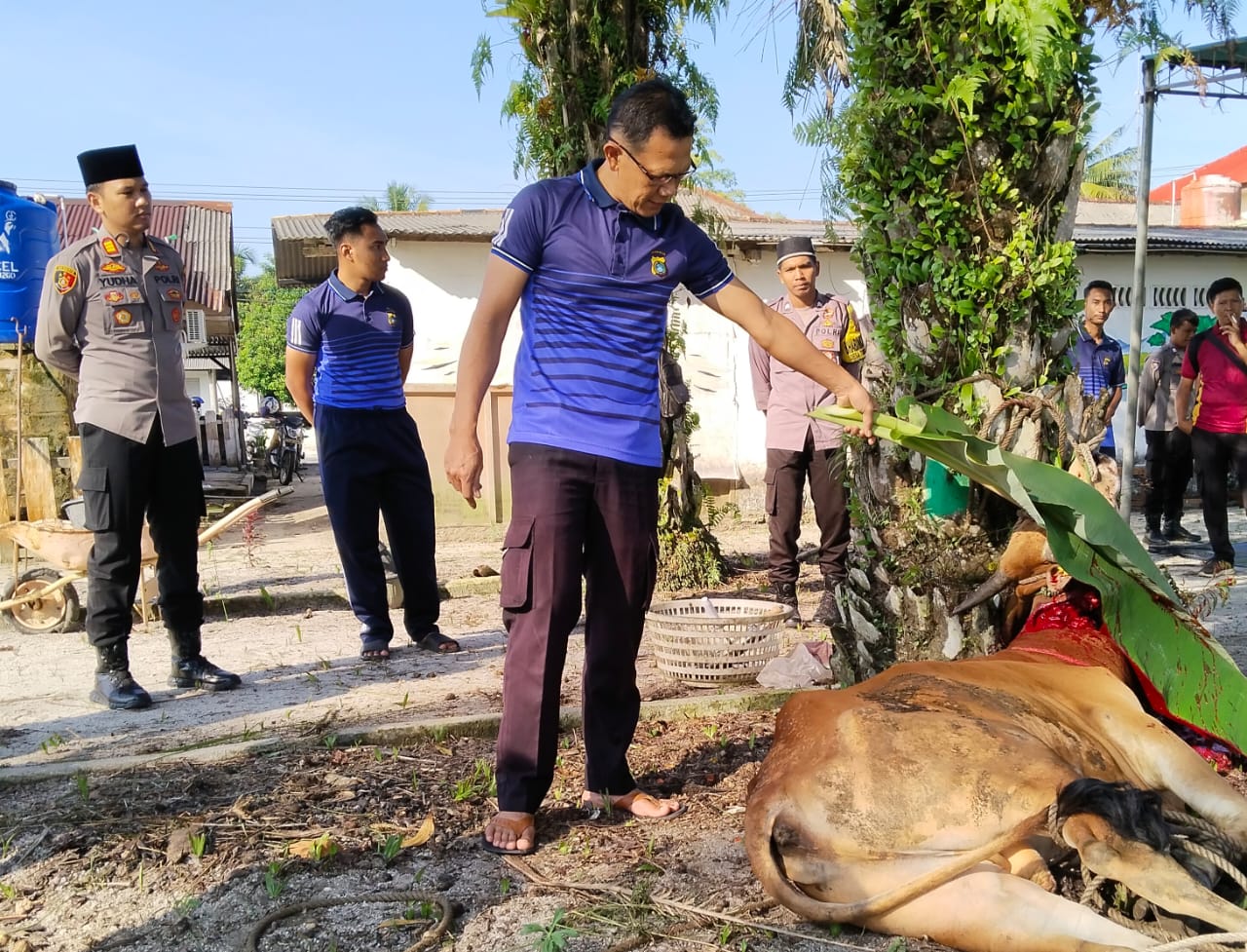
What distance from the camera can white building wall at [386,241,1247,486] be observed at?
1240 centimetres

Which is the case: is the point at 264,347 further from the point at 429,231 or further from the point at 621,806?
the point at 621,806

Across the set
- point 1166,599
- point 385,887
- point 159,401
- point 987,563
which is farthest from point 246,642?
point 1166,599

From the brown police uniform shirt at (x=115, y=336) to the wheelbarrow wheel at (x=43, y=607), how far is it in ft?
7.12

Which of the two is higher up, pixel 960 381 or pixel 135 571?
pixel 960 381

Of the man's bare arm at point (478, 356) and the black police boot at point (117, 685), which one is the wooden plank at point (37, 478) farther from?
the man's bare arm at point (478, 356)

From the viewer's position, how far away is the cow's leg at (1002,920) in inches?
88.0

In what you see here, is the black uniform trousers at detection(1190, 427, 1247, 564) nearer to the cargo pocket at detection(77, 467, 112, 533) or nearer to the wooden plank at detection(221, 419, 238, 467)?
the cargo pocket at detection(77, 467, 112, 533)

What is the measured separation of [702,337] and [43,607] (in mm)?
8038

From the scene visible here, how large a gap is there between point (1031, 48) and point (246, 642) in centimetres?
517

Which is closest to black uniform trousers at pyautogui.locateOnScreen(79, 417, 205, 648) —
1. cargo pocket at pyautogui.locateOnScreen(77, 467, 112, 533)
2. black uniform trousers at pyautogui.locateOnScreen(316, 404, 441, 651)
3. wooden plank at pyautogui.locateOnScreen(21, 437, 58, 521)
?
cargo pocket at pyautogui.locateOnScreen(77, 467, 112, 533)

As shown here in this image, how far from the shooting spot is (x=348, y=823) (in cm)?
341

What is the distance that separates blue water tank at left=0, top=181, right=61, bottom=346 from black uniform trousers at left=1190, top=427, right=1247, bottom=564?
9.32 meters

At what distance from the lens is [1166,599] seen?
10.8ft

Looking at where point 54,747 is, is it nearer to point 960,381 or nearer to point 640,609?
point 640,609
